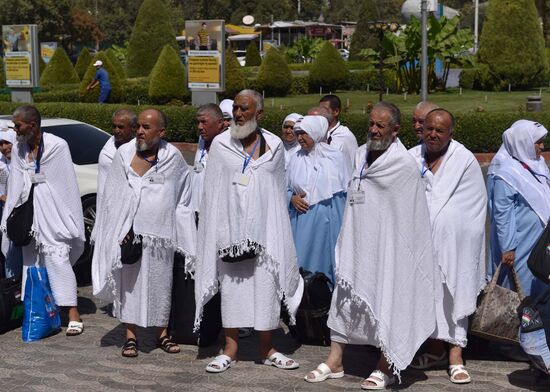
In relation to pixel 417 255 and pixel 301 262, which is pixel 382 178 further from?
pixel 301 262

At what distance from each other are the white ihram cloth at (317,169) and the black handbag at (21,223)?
6.85 ft

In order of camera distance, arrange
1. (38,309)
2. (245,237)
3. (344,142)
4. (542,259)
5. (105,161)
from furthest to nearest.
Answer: (344,142)
(105,161)
(38,309)
(245,237)
(542,259)

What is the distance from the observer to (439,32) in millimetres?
30734

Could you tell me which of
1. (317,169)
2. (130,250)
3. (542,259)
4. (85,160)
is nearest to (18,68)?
(85,160)

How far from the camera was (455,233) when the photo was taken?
6000mm

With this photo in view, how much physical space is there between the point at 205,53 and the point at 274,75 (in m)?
13.1

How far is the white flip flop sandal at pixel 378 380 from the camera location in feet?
19.0

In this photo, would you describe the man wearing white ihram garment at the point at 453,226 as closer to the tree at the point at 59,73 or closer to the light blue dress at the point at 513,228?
the light blue dress at the point at 513,228

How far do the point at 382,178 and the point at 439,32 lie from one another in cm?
2605

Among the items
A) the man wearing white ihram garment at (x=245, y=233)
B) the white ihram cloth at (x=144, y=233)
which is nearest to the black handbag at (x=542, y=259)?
the man wearing white ihram garment at (x=245, y=233)

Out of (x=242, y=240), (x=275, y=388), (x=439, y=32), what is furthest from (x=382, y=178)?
(x=439, y=32)

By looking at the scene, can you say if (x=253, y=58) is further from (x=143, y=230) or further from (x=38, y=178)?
(x=143, y=230)

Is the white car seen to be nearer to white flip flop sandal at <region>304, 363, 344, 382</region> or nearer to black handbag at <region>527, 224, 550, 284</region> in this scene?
white flip flop sandal at <region>304, 363, 344, 382</region>

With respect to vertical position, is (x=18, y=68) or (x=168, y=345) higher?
(x=18, y=68)
